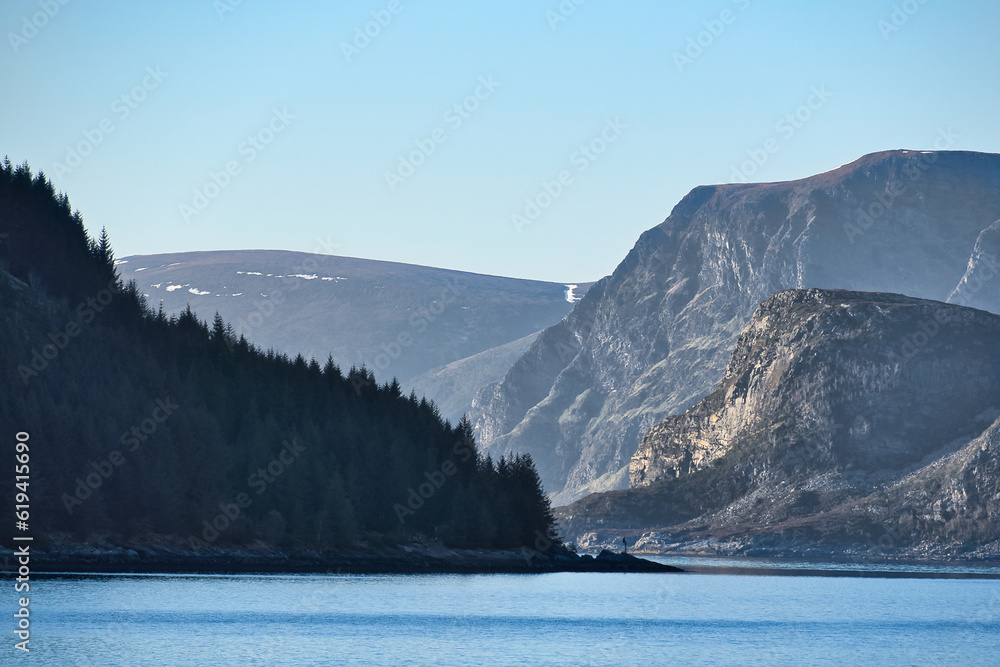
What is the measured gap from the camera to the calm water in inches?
3836

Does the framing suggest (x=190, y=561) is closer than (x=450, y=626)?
No

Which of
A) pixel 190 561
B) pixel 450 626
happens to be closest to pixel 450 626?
pixel 450 626

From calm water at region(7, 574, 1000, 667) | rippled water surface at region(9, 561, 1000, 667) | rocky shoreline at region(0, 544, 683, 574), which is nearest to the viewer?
calm water at region(7, 574, 1000, 667)

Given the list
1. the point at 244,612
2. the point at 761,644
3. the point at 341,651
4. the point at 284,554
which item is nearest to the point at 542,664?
the point at 341,651

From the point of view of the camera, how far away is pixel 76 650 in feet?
298

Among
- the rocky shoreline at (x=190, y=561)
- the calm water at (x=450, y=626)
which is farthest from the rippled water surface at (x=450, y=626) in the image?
the rocky shoreline at (x=190, y=561)

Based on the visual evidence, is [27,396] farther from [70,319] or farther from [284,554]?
[284,554]

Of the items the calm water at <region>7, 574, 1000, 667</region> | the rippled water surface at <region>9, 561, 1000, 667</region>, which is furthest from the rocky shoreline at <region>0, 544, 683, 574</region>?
the calm water at <region>7, 574, 1000, 667</region>

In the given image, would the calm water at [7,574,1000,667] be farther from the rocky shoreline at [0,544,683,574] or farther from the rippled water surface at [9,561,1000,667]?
the rocky shoreline at [0,544,683,574]

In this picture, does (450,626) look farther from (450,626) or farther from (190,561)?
(190,561)

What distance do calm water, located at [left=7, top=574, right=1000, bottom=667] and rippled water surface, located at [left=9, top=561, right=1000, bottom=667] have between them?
182 mm

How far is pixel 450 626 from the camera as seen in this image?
12150cm

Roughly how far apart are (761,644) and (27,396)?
93.4 m

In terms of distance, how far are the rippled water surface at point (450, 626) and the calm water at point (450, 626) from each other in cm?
18
